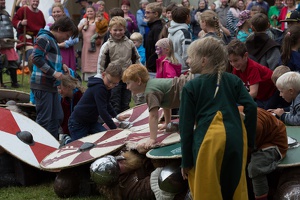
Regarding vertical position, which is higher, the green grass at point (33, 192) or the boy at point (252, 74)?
the boy at point (252, 74)

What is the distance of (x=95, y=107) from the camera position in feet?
22.7

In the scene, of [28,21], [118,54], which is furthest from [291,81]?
[28,21]

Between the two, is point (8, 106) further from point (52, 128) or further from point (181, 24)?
point (181, 24)

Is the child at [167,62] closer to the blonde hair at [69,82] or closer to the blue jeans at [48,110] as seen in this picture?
the blonde hair at [69,82]

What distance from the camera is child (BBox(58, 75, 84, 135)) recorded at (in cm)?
748

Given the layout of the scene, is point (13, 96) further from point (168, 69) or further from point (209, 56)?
point (209, 56)

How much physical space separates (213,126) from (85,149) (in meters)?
2.05

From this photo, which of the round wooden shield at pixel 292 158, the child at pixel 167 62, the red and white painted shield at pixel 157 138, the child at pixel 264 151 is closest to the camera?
the child at pixel 264 151

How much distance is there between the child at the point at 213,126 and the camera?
4.42 m

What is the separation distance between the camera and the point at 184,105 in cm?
449

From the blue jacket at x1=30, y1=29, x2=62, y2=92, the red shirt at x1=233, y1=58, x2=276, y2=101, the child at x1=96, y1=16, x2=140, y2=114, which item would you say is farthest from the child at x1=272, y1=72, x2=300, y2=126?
the child at x1=96, y1=16, x2=140, y2=114

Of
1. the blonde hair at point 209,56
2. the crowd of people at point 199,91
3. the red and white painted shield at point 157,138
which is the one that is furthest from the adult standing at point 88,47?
the blonde hair at point 209,56

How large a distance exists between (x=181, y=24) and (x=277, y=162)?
158 inches

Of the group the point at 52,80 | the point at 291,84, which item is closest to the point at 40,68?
the point at 52,80
